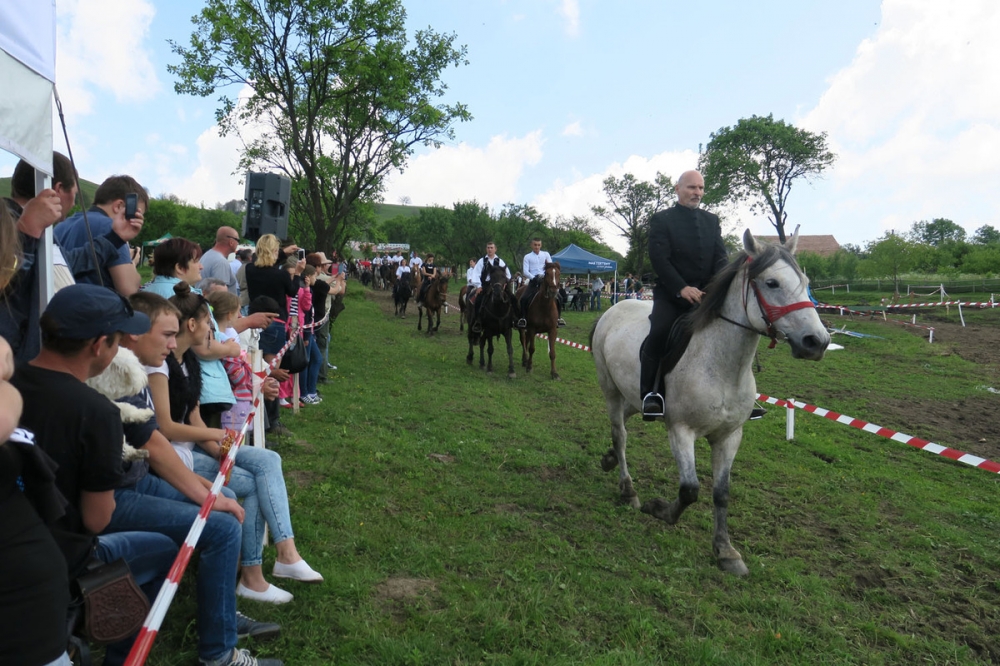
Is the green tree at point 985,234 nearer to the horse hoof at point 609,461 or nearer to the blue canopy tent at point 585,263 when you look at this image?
the blue canopy tent at point 585,263

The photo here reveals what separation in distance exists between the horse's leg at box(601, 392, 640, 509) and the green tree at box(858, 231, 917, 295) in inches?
1332

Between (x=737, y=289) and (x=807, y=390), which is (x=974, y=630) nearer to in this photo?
(x=737, y=289)

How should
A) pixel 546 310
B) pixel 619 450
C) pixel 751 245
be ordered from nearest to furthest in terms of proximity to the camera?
pixel 751 245 < pixel 619 450 < pixel 546 310

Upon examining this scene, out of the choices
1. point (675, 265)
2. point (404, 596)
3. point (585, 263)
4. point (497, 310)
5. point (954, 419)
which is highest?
point (585, 263)

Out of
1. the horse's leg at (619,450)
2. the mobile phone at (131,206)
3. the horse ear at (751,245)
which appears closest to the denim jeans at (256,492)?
the mobile phone at (131,206)

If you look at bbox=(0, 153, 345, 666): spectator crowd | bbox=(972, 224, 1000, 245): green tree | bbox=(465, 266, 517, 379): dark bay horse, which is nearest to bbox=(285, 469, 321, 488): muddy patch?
bbox=(0, 153, 345, 666): spectator crowd

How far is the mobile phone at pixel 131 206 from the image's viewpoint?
3.38 meters

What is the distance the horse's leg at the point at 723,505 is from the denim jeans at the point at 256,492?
295cm

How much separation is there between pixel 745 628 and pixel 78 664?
3.24 m

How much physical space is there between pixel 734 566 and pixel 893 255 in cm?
3656

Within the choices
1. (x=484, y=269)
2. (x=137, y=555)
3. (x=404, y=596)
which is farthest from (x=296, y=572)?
(x=484, y=269)

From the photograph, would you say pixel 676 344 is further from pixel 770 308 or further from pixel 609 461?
pixel 609 461

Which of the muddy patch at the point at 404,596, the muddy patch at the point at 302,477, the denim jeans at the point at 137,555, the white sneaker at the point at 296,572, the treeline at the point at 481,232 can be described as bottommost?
the muddy patch at the point at 404,596

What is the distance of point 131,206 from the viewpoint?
338cm
